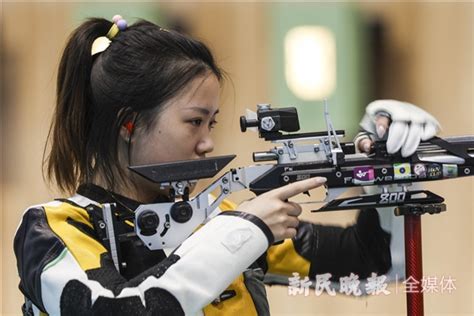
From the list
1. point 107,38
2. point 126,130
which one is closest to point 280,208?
point 126,130

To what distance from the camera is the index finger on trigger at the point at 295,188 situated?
100 cm

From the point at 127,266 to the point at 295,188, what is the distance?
0.81ft

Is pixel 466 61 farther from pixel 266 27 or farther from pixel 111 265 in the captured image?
pixel 111 265

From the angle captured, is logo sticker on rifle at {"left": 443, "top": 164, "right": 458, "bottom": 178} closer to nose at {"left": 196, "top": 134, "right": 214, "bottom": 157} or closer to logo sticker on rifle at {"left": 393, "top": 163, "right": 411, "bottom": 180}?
logo sticker on rifle at {"left": 393, "top": 163, "right": 411, "bottom": 180}

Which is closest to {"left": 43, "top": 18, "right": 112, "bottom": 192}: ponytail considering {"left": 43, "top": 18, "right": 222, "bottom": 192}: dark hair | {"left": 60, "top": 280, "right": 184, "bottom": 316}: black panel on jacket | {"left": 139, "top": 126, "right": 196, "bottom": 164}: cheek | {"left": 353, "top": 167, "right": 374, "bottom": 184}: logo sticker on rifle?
{"left": 43, "top": 18, "right": 222, "bottom": 192}: dark hair

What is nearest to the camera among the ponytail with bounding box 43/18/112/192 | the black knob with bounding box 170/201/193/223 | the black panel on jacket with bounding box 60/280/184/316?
the black panel on jacket with bounding box 60/280/184/316

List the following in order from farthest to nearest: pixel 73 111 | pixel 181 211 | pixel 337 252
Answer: pixel 337 252
pixel 73 111
pixel 181 211

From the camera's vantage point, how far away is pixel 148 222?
1012 millimetres

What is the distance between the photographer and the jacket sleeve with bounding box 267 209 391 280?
1.23 metres

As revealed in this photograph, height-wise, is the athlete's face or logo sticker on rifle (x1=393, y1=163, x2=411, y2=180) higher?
the athlete's face

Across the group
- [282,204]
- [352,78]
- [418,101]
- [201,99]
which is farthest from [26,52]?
[282,204]

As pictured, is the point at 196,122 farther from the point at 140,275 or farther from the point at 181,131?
the point at 140,275

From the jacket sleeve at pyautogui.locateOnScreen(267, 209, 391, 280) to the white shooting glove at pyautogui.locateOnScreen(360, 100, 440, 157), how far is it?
19 centimetres

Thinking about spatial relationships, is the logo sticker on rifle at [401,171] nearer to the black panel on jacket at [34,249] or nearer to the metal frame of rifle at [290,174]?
the metal frame of rifle at [290,174]
